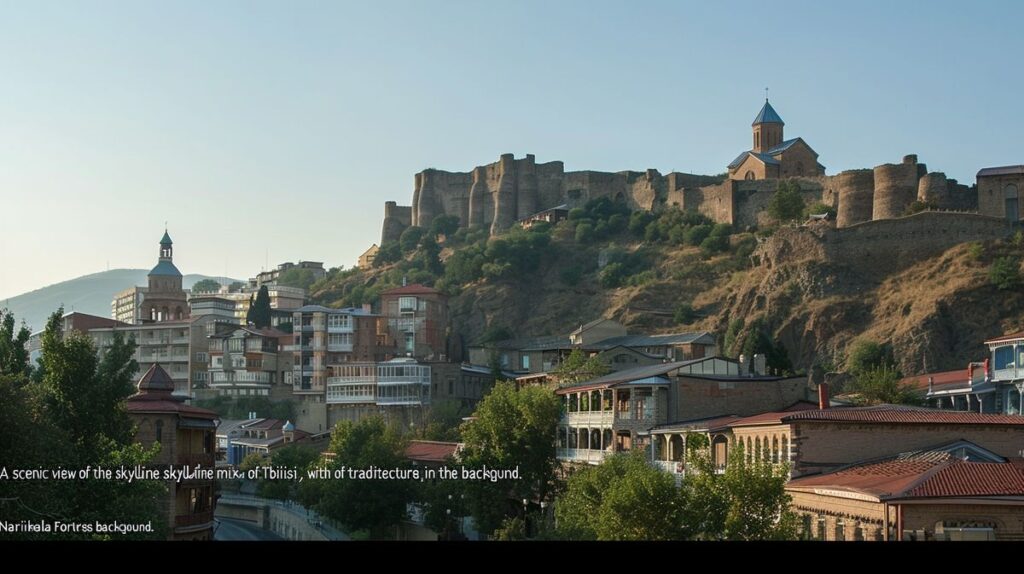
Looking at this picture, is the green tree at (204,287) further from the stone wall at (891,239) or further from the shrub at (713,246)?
the shrub at (713,246)

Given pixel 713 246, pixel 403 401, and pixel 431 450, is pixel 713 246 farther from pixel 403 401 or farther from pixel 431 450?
pixel 431 450

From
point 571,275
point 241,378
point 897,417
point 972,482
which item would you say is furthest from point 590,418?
point 571,275

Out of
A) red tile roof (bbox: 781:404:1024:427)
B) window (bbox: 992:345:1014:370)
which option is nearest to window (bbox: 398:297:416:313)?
window (bbox: 992:345:1014:370)

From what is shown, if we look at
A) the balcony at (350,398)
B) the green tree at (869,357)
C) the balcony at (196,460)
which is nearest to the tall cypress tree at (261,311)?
the balcony at (350,398)

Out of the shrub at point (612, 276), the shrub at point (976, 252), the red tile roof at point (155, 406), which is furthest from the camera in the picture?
the shrub at point (612, 276)

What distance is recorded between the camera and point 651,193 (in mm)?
63062

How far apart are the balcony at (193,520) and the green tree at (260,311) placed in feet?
90.6

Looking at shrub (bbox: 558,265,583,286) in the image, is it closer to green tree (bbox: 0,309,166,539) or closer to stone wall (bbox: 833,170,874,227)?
stone wall (bbox: 833,170,874,227)

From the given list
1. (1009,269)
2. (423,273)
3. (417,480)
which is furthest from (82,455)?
(423,273)

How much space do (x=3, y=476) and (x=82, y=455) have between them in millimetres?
3583

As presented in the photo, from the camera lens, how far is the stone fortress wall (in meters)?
49.7

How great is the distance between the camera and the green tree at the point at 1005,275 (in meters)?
39.0

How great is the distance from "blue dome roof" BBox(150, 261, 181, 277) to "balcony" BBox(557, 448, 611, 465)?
11871 mm

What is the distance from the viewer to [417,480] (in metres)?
26.5
